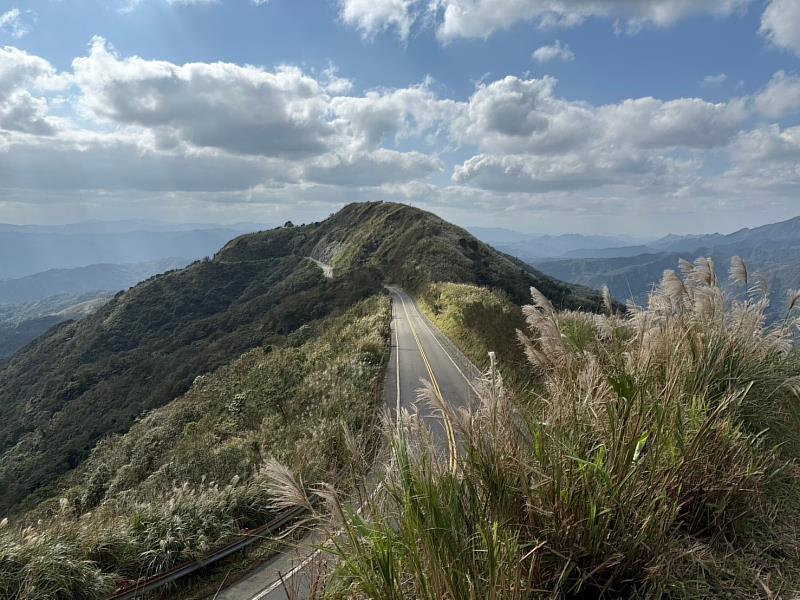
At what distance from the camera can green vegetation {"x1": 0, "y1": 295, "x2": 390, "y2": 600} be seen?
582cm

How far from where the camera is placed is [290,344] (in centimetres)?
3478

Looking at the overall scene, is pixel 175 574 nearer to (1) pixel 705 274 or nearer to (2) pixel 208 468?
(2) pixel 208 468

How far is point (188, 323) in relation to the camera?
83.7m

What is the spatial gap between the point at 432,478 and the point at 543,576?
0.87 m

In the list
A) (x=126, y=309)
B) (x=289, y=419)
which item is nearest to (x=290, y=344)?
(x=289, y=419)

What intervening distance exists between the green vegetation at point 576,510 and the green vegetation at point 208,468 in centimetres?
53

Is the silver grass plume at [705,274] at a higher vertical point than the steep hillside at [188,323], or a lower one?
higher

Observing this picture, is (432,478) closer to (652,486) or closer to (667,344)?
(652,486)

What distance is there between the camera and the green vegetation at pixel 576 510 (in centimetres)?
241

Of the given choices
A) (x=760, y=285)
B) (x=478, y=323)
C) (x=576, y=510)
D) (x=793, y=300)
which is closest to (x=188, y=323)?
(x=478, y=323)

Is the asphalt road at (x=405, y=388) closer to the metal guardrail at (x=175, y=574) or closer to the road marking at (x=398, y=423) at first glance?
the road marking at (x=398, y=423)

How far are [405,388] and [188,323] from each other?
250 ft

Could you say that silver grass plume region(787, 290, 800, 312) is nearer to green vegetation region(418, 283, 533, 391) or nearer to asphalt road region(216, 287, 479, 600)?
asphalt road region(216, 287, 479, 600)

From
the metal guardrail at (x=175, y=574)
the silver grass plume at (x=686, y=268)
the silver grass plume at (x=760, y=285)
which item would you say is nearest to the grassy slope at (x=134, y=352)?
the metal guardrail at (x=175, y=574)
